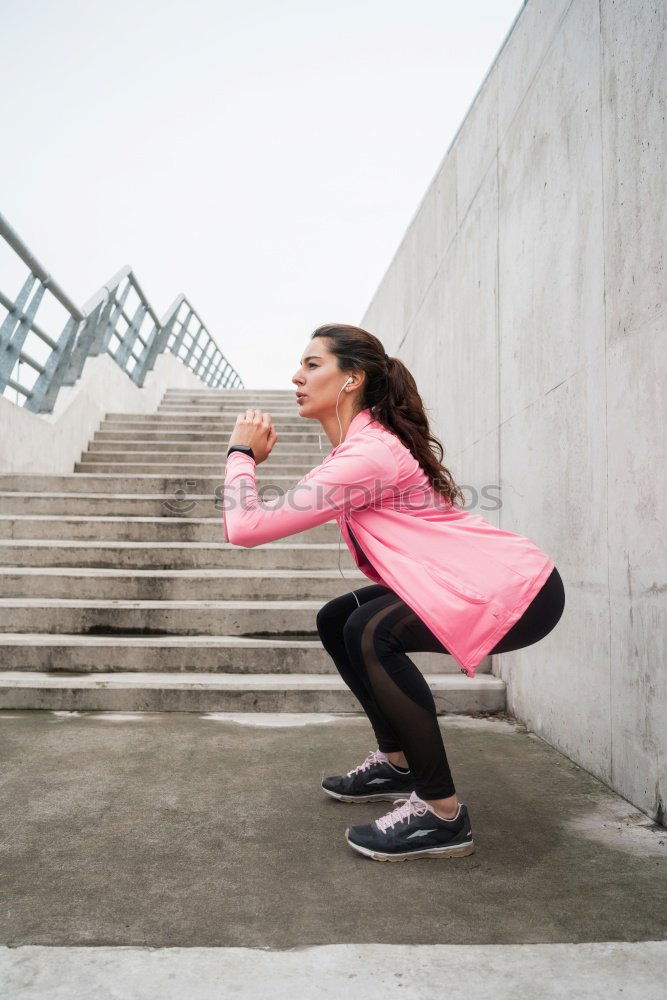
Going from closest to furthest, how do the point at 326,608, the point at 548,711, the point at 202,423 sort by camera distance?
the point at 326,608, the point at 548,711, the point at 202,423

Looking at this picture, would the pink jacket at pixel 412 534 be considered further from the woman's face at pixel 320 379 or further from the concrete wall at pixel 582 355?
the concrete wall at pixel 582 355

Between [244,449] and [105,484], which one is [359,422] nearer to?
[244,449]

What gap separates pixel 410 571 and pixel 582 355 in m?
0.98

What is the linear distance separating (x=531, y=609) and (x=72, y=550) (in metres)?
2.90

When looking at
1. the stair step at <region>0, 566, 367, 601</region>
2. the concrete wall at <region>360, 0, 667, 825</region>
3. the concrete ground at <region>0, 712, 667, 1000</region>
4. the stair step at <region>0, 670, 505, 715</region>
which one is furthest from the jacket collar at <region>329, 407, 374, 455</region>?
the stair step at <region>0, 566, 367, 601</region>

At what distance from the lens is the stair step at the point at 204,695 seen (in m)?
Answer: 2.80

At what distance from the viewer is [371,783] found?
6.30 ft

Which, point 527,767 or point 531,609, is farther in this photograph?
point 527,767

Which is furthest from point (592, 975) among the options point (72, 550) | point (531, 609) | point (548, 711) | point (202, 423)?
point (202, 423)

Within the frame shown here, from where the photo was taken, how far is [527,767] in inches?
86.2

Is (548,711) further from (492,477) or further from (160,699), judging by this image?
(160,699)

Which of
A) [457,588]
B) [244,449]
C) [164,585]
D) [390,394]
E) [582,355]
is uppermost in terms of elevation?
[582,355]

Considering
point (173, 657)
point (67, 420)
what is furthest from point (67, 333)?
point (173, 657)

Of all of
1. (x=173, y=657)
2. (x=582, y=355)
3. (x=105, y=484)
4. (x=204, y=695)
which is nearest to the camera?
(x=582, y=355)
